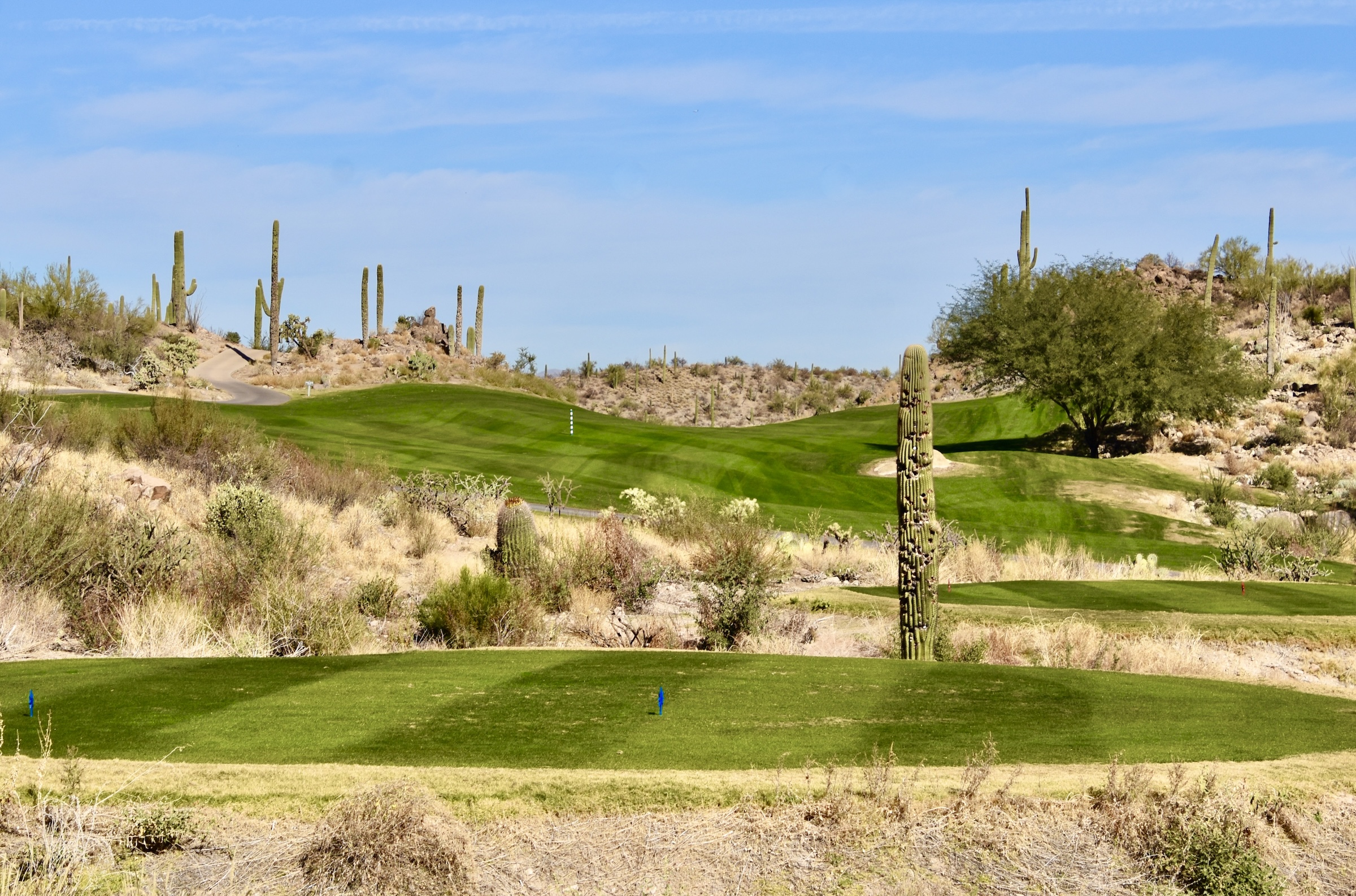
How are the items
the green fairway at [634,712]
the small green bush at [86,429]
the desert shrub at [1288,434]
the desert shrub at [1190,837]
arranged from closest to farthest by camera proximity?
the desert shrub at [1190,837]
the green fairway at [634,712]
the small green bush at [86,429]
the desert shrub at [1288,434]

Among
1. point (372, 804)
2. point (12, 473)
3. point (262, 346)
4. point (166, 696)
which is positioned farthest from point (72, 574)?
point (262, 346)

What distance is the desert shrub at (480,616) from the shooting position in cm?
1659

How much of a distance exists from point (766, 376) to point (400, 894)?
A: 89.5 metres

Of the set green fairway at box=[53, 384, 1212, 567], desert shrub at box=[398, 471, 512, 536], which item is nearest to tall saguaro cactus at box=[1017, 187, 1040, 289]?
green fairway at box=[53, 384, 1212, 567]

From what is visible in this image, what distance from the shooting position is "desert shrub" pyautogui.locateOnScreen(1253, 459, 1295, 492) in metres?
41.9

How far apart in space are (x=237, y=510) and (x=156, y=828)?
1467 centimetres

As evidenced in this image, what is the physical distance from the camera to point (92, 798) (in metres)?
7.95

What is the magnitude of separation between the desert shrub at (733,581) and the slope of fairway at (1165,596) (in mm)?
2059

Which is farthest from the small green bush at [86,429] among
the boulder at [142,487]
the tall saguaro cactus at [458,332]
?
the tall saguaro cactus at [458,332]

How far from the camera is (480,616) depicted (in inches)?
661

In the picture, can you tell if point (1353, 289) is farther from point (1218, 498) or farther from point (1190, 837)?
point (1190, 837)

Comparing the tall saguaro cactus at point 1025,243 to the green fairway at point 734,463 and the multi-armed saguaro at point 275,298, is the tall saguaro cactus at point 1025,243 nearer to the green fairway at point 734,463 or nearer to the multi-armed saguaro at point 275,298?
the green fairway at point 734,463

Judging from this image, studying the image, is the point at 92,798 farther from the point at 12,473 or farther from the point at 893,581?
the point at 893,581

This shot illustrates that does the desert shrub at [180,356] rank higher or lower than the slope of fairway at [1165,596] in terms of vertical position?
higher
